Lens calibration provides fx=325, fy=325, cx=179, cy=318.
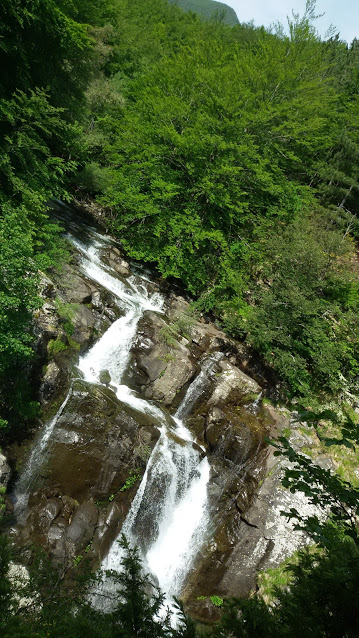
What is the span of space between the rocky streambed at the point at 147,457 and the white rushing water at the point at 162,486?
0.11 ft

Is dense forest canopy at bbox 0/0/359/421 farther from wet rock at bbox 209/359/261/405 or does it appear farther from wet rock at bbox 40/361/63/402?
wet rock at bbox 40/361/63/402

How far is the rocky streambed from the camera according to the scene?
26.3 feet

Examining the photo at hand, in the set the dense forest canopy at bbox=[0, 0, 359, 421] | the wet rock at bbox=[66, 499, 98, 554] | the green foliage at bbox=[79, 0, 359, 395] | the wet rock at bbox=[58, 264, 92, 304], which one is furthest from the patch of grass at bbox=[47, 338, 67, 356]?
the green foliage at bbox=[79, 0, 359, 395]

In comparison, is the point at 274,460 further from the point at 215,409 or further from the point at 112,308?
the point at 112,308

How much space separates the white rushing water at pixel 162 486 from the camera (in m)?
8.41

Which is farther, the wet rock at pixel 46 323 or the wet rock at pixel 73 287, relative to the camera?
the wet rock at pixel 73 287

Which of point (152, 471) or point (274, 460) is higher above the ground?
point (274, 460)

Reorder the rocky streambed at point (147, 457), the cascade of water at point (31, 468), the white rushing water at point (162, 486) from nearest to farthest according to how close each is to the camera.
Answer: the cascade of water at point (31, 468), the rocky streambed at point (147, 457), the white rushing water at point (162, 486)

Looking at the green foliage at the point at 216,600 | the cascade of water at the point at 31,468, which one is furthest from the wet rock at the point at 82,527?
the green foliage at the point at 216,600

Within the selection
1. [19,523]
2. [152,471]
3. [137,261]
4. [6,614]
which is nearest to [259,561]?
[152,471]

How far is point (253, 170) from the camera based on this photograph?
14.2 meters

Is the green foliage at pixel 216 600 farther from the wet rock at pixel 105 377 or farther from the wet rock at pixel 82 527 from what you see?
the wet rock at pixel 105 377

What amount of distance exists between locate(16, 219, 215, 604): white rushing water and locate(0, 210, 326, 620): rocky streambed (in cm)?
3

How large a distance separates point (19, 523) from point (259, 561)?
6166 mm
